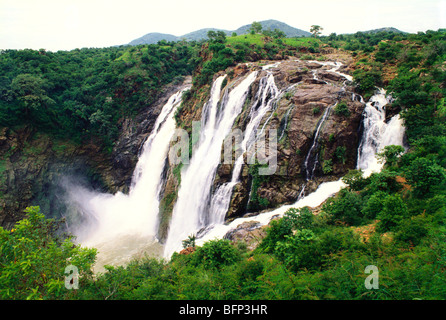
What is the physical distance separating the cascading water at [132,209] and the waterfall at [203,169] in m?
2.66

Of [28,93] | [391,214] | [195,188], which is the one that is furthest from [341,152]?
[28,93]

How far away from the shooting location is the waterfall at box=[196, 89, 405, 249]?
12938mm

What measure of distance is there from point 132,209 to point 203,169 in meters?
10.8

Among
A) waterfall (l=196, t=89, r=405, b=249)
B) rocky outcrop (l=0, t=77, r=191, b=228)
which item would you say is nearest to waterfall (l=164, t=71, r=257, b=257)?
waterfall (l=196, t=89, r=405, b=249)

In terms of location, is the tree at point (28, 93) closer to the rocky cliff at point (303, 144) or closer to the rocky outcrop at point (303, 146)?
the rocky cliff at point (303, 144)

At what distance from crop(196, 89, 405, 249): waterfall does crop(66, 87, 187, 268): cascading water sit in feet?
22.4

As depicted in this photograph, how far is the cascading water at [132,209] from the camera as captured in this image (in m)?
19.0

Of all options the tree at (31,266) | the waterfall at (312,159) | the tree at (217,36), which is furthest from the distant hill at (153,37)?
the tree at (31,266)

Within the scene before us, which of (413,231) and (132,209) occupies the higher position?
(413,231)

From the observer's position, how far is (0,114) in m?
22.7

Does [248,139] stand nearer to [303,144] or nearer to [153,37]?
[303,144]

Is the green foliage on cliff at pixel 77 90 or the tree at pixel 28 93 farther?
the green foliage on cliff at pixel 77 90

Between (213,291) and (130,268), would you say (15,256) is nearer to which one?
(130,268)

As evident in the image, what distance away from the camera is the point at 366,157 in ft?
45.0
